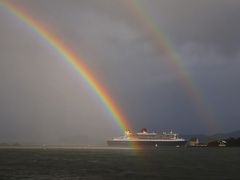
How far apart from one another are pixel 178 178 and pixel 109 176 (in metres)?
11.0

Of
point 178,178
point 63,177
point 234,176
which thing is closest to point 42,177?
point 63,177

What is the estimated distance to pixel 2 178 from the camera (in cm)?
6312

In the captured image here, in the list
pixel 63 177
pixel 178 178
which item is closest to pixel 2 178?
pixel 63 177

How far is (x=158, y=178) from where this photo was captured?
65.7 metres

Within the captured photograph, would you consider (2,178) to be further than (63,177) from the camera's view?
No

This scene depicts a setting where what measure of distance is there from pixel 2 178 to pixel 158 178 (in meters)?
23.7

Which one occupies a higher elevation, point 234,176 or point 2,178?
point 234,176

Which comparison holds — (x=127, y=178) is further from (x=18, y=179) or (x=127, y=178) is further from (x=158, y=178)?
(x=18, y=179)

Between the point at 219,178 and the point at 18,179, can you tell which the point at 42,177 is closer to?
the point at 18,179

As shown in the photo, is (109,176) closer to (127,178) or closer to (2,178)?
(127,178)

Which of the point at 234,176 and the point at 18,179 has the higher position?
the point at 234,176

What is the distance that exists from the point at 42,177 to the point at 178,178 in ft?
69.9

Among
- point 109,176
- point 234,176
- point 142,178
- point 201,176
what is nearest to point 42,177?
point 109,176

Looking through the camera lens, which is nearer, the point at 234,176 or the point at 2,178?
the point at 2,178
